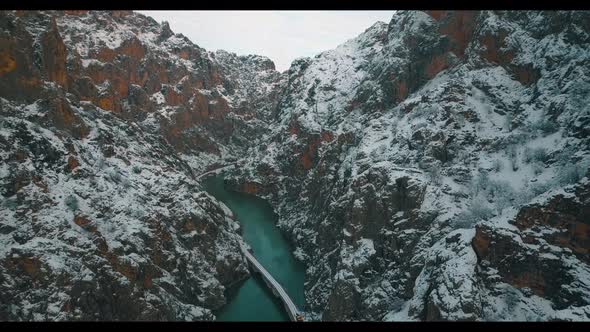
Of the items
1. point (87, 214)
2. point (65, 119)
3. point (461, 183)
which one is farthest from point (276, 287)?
point (65, 119)

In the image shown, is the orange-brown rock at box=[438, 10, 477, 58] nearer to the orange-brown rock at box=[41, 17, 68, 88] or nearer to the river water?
the river water

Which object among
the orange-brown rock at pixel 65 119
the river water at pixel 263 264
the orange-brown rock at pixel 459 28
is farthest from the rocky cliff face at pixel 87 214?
the orange-brown rock at pixel 459 28

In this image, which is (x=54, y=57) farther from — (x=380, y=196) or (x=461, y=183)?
(x=461, y=183)

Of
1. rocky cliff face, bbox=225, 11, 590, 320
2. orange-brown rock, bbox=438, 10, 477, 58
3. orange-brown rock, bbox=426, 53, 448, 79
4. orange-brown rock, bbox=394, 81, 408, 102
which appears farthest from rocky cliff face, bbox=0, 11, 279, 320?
orange-brown rock, bbox=438, 10, 477, 58

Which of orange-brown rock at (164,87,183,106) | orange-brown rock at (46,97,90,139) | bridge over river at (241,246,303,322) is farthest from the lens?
orange-brown rock at (164,87,183,106)

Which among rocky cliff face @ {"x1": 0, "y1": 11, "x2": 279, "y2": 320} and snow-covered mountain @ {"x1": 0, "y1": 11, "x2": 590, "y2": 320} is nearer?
snow-covered mountain @ {"x1": 0, "y1": 11, "x2": 590, "y2": 320}
